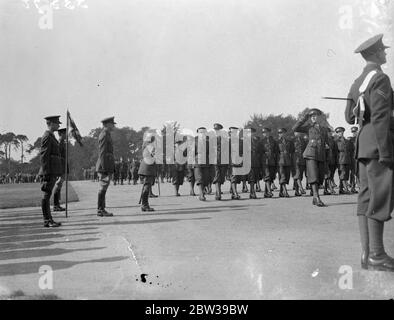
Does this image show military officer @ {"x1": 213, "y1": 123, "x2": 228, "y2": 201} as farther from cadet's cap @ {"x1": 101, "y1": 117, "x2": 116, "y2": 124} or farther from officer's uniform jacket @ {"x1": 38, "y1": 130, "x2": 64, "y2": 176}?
officer's uniform jacket @ {"x1": 38, "y1": 130, "x2": 64, "y2": 176}

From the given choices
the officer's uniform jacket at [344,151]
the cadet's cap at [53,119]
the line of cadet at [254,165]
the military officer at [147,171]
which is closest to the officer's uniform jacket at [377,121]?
the line of cadet at [254,165]

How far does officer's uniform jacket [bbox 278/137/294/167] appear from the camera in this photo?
1584 cm

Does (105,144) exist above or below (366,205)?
above

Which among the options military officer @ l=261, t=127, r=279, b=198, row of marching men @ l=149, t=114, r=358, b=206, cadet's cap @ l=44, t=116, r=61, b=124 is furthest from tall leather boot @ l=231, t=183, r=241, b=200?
cadet's cap @ l=44, t=116, r=61, b=124

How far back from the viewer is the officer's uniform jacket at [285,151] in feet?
52.0

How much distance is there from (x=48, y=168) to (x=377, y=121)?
19.2 feet

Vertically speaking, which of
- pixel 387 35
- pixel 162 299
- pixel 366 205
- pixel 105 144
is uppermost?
pixel 387 35

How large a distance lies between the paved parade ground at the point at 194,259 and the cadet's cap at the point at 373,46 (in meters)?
2.19

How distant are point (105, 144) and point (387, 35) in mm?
6832

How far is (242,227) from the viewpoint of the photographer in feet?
26.0

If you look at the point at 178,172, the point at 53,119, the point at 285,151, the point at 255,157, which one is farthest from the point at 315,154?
the point at 178,172

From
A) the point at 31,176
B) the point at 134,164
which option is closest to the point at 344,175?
the point at 134,164

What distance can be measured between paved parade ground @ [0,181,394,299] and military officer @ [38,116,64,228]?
0.34 metres
